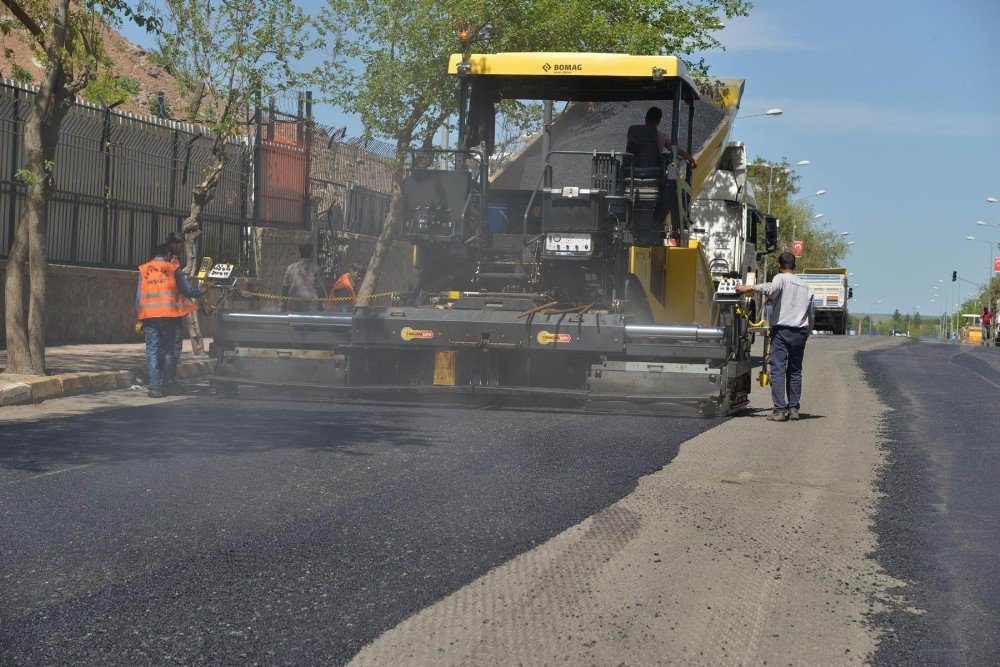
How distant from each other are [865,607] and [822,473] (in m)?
3.54

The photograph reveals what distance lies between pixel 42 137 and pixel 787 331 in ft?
24.9

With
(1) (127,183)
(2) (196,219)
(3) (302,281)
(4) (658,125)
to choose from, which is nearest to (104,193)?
(1) (127,183)

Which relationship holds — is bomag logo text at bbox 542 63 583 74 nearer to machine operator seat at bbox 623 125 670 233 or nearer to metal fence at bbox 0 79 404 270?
machine operator seat at bbox 623 125 670 233

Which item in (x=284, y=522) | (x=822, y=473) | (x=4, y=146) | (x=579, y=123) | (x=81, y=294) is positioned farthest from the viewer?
(x=81, y=294)

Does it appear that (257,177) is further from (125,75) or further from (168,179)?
(125,75)

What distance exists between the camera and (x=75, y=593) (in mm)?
4734

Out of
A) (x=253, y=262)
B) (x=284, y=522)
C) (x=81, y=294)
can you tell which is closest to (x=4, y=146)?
(x=81, y=294)

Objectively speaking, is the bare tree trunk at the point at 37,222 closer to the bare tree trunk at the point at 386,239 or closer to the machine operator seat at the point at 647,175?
the machine operator seat at the point at 647,175

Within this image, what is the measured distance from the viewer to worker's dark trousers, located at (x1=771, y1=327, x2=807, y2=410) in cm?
1159

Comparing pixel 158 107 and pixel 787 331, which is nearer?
pixel 787 331

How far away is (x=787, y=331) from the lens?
11.7 meters

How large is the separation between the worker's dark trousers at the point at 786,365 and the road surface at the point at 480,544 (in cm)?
149

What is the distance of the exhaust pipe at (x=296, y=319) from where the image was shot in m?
11.5

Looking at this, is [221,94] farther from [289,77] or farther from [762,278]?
[762,278]
